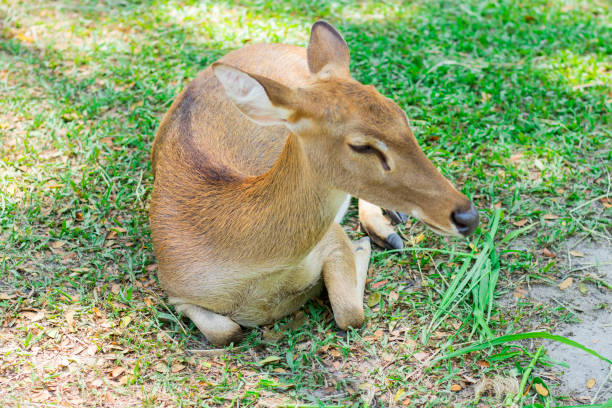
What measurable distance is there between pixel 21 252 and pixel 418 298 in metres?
2.55

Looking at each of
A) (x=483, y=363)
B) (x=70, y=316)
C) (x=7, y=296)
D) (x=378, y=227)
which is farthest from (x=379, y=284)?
(x=7, y=296)

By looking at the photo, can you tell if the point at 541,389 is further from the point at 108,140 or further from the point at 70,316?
the point at 108,140

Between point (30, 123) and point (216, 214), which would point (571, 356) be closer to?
point (216, 214)

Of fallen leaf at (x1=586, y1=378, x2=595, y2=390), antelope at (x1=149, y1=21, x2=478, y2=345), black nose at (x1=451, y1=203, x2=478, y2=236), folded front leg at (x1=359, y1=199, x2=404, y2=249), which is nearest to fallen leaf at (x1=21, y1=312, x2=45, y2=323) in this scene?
antelope at (x1=149, y1=21, x2=478, y2=345)

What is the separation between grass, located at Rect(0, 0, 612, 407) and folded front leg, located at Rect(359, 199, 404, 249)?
0.08 meters

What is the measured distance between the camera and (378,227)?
15.0 feet

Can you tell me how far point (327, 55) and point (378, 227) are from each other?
1.50m

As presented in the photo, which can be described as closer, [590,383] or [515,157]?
[590,383]

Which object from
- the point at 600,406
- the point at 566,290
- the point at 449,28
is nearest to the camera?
the point at 600,406

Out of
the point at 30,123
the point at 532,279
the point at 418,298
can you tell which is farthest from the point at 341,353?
the point at 30,123

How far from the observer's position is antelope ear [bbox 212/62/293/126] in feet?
9.57

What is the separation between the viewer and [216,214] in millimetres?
3732

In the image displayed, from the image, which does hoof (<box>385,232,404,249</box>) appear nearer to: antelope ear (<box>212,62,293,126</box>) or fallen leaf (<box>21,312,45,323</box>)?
antelope ear (<box>212,62,293,126</box>)

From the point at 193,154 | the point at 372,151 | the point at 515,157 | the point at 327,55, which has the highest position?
the point at 327,55
